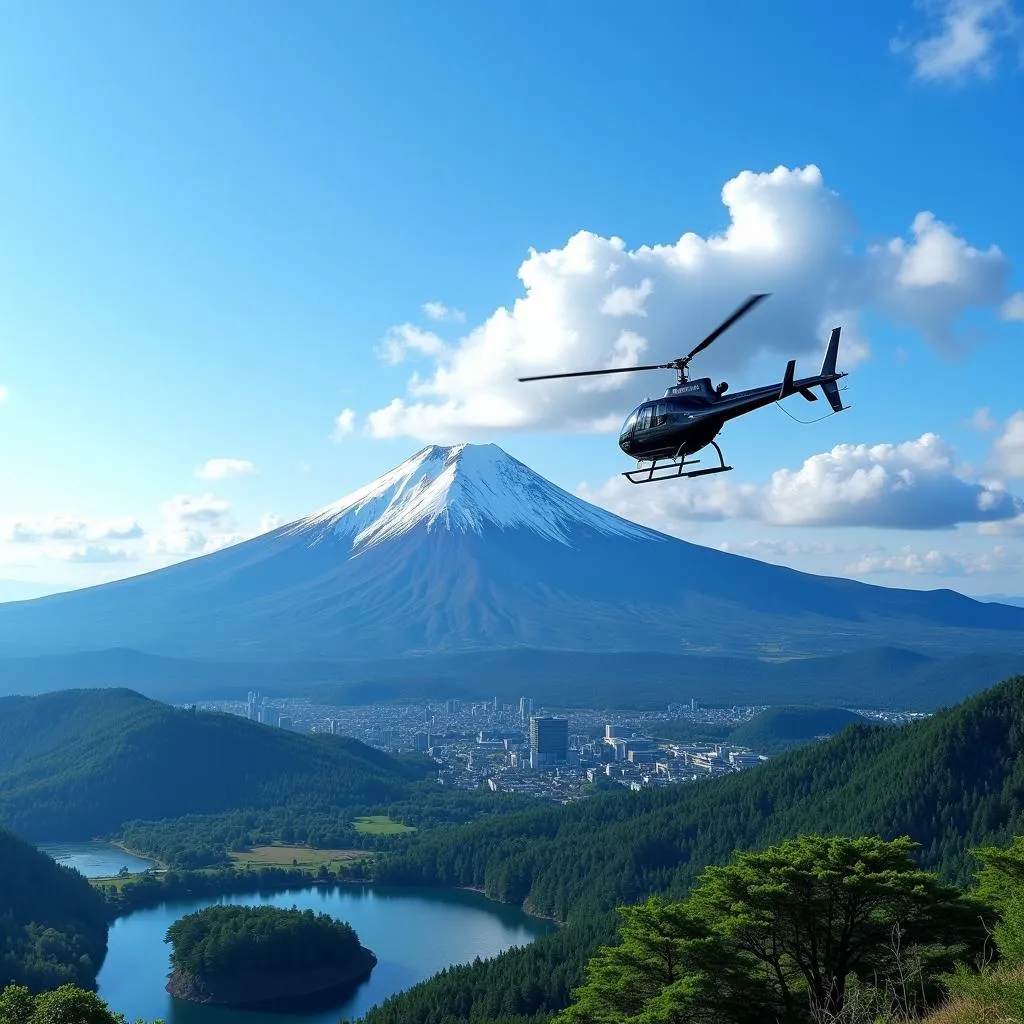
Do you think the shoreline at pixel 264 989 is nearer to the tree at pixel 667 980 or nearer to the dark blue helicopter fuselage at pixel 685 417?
the tree at pixel 667 980

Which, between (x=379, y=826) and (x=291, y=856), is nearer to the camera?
(x=291, y=856)

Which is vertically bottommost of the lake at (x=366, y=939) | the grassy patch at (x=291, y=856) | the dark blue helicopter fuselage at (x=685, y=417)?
the lake at (x=366, y=939)

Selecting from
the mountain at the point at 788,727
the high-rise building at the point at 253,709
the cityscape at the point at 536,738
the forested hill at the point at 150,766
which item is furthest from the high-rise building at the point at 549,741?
the high-rise building at the point at 253,709

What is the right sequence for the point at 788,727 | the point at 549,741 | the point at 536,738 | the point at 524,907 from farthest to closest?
the point at 788,727 → the point at 549,741 → the point at 536,738 → the point at 524,907

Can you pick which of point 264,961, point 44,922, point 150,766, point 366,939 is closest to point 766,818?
point 366,939

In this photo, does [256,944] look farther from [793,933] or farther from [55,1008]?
[793,933]

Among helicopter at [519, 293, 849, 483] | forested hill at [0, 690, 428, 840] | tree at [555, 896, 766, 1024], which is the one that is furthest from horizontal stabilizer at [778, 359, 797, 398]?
forested hill at [0, 690, 428, 840]

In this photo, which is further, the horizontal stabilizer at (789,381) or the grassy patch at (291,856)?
the grassy patch at (291,856)

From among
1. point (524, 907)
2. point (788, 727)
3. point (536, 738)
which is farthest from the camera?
point (788, 727)
